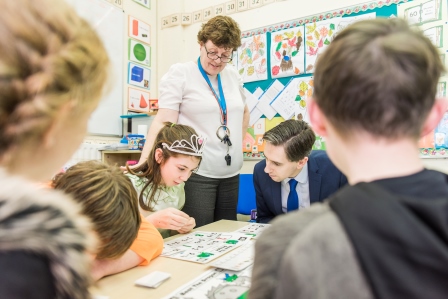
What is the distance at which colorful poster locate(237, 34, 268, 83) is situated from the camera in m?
2.70

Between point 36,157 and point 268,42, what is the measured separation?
8.12 feet

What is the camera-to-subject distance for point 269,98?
2666 millimetres

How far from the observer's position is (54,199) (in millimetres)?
419

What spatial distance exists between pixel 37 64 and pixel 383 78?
43cm

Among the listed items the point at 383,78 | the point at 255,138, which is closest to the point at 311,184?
the point at 255,138

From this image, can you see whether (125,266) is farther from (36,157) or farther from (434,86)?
(434,86)

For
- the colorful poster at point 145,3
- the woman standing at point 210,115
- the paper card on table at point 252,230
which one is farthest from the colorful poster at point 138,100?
the paper card on table at point 252,230

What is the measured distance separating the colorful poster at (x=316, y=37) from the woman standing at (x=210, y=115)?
921 mm

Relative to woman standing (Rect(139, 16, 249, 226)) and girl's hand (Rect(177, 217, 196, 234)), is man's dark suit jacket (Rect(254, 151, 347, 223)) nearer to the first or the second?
woman standing (Rect(139, 16, 249, 226))

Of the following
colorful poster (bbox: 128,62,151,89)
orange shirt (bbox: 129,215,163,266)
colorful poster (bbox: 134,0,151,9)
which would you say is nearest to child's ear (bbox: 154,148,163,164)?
orange shirt (bbox: 129,215,163,266)

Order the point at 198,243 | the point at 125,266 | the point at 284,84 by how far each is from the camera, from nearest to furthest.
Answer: the point at 125,266, the point at 198,243, the point at 284,84

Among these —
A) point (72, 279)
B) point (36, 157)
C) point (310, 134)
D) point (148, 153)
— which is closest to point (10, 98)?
point (36, 157)

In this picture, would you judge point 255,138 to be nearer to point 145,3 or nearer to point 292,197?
point 292,197

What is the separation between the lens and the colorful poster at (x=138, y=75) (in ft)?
10.0
